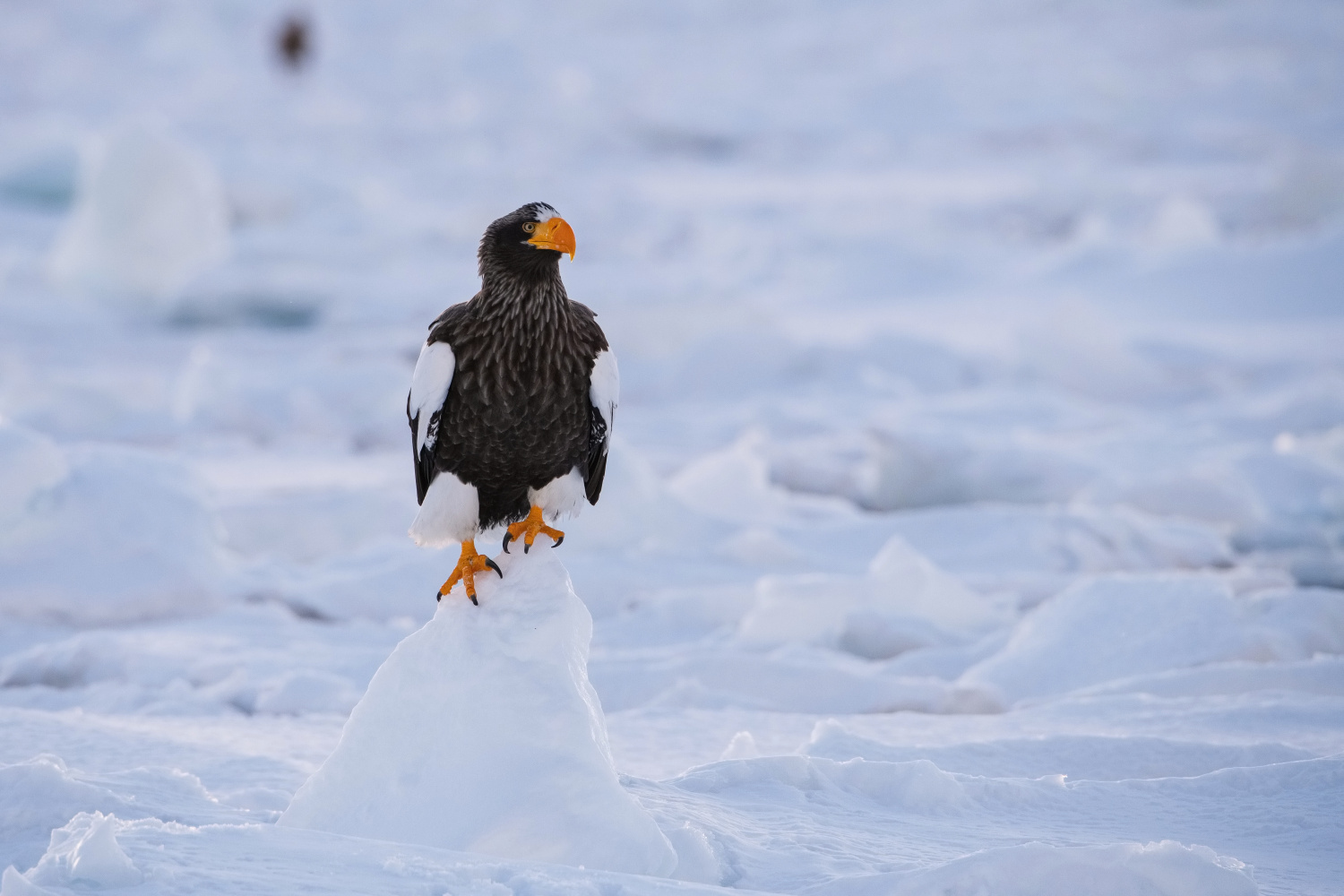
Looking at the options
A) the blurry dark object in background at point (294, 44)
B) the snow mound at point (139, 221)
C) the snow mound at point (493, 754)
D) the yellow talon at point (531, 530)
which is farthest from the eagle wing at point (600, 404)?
the blurry dark object in background at point (294, 44)

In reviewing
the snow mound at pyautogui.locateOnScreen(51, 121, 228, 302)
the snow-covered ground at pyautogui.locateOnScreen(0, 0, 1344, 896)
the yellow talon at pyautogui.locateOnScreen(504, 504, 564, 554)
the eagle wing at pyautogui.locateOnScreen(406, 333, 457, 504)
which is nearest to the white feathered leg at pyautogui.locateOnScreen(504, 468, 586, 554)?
the yellow talon at pyautogui.locateOnScreen(504, 504, 564, 554)

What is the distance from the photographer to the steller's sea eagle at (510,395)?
306 centimetres

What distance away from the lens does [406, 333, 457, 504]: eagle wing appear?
3.11 m

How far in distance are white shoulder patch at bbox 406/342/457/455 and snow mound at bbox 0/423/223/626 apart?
2675 millimetres

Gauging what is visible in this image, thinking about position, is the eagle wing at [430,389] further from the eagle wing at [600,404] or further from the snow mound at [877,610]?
the snow mound at [877,610]

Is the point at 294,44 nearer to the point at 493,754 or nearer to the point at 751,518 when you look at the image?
the point at 751,518

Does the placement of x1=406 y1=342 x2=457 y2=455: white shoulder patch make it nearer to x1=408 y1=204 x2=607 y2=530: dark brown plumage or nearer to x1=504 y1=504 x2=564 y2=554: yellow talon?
x1=408 y1=204 x2=607 y2=530: dark brown plumage

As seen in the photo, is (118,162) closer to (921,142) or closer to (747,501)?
(747,501)

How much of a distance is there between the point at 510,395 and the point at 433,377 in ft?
0.64

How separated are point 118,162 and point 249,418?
5215 mm

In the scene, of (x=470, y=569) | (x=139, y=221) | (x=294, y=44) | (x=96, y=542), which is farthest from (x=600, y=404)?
(x=294, y=44)

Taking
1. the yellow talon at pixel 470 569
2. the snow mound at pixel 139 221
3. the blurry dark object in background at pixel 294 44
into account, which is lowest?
the yellow talon at pixel 470 569

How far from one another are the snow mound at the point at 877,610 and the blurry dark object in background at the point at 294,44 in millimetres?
31435

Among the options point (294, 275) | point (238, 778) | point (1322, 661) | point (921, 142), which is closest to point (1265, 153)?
point (921, 142)
